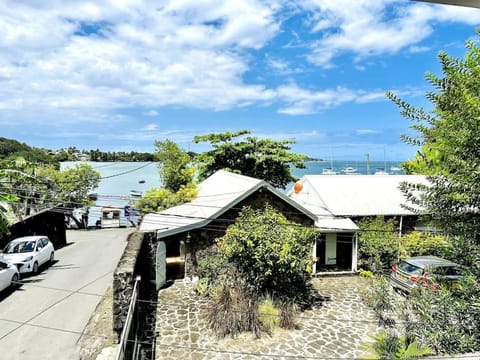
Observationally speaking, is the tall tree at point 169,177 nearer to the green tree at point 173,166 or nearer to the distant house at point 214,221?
the green tree at point 173,166

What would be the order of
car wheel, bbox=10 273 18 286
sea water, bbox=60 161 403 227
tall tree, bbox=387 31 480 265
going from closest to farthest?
tall tree, bbox=387 31 480 265 < car wheel, bbox=10 273 18 286 < sea water, bbox=60 161 403 227

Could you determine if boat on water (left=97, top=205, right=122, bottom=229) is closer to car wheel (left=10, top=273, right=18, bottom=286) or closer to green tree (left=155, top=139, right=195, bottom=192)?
green tree (left=155, top=139, right=195, bottom=192)

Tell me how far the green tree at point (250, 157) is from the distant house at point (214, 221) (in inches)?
406

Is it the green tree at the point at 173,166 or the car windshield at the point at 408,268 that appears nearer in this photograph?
the car windshield at the point at 408,268

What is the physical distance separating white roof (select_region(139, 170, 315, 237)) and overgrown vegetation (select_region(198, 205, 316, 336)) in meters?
1.71

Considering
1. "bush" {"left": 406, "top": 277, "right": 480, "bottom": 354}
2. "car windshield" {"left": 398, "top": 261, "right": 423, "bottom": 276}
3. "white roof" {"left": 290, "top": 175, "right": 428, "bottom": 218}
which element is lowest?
"car windshield" {"left": 398, "top": 261, "right": 423, "bottom": 276}

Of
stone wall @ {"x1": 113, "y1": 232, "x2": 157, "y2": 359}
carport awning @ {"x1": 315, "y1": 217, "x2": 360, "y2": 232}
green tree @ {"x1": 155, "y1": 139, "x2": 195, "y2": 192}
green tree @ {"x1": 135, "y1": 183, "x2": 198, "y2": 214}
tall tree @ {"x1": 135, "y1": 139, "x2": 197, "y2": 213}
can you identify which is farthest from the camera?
green tree @ {"x1": 155, "y1": 139, "x2": 195, "y2": 192}

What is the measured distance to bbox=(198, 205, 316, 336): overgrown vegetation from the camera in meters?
11.6

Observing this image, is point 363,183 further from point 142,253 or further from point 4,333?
point 4,333

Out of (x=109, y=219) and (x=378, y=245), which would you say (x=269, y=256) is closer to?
(x=378, y=245)

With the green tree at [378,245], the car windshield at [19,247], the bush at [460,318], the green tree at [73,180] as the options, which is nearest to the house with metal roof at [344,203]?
the green tree at [378,245]

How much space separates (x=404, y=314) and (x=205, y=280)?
786 centimetres

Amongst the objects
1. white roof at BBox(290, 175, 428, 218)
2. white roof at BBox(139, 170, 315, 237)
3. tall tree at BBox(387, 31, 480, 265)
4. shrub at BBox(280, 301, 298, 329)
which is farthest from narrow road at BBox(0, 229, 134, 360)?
→ white roof at BBox(290, 175, 428, 218)

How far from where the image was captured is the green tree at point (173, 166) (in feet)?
94.2
